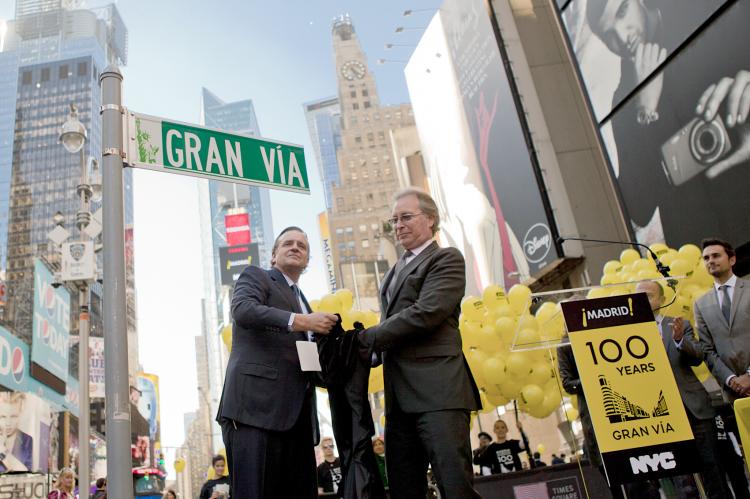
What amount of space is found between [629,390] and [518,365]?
22.0 ft

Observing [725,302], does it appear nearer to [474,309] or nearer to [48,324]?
[474,309]

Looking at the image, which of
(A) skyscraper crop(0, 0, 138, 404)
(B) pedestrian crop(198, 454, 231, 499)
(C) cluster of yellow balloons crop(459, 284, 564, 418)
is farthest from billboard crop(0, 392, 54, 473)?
(A) skyscraper crop(0, 0, 138, 404)

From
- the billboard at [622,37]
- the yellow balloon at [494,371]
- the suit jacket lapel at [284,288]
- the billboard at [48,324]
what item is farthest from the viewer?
the billboard at [48,324]

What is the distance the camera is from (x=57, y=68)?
4783 inches

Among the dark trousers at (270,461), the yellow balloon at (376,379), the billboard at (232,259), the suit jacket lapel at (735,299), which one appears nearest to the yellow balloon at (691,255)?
the suit jacket lapel at (735,299)

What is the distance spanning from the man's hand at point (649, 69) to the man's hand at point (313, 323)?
12891mm

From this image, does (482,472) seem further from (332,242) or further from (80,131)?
(332,242)

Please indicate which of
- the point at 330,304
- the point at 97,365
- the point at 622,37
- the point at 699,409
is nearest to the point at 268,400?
the point at 699,409

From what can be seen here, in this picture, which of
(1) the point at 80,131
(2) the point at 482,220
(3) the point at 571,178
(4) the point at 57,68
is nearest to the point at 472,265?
(2) the point at 482,220

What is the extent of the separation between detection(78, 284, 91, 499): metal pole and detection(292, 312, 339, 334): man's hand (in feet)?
20.1

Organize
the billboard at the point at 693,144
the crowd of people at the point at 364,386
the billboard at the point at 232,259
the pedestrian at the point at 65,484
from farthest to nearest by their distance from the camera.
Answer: the billboard at the point at 232,259
the billboard at the point at 693,144
the pedestrian at the point at 65,484
the crowd of people at the point at 364,386

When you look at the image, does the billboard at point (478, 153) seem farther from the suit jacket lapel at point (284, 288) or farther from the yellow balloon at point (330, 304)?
the suit jacket lapel at point (284, 288)

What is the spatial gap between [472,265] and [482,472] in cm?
1945

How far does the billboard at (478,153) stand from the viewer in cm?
2412
